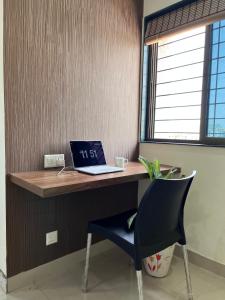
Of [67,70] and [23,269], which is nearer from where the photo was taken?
[23,269]

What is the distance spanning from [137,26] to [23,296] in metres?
2.30

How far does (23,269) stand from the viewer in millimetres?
1632

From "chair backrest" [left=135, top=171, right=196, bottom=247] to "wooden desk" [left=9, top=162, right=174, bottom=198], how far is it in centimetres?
33

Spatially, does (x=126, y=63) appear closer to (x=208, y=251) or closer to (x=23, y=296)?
(x=208, y=251)

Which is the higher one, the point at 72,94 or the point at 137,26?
the point at 137,26

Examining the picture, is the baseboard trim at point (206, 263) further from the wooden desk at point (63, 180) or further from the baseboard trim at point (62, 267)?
the wooden desk at point (63, 180)

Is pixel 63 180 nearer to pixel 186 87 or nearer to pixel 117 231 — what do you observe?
pixel 117 231

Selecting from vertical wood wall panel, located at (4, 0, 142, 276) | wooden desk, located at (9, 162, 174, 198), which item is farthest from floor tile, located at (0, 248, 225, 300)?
wooden desk, located at (9, 162, 174, 198)

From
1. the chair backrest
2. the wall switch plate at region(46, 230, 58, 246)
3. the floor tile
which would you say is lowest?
the floor tile

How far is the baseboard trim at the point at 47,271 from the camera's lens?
159cm

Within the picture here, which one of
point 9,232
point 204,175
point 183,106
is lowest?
point 9,232

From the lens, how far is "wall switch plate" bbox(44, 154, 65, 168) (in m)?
1.66

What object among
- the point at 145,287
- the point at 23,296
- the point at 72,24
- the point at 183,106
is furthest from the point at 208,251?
the point at 72,24

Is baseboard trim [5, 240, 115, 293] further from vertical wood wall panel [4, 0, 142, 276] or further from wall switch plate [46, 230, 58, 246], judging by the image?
wall switch plate [46, 230, 58, 246]
